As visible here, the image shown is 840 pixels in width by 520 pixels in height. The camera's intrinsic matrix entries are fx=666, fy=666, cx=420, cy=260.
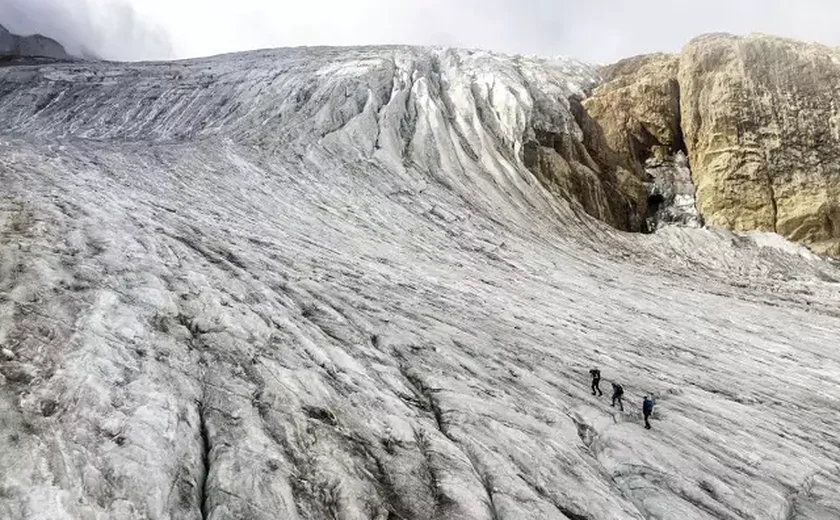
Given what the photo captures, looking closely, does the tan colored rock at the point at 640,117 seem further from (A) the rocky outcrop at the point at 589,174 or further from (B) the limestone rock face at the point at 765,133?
(A) the rocky outcrop at the point at 589,174

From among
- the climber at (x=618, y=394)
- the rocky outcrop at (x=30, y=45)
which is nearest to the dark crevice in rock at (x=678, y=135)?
the climber at (x=618, y=394)

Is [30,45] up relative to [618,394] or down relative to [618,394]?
up

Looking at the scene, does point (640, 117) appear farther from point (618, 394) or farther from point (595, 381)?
point (618, 394)

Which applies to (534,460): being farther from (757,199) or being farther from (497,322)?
(757,199)

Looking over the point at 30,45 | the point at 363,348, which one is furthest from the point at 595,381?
the point at 30,45

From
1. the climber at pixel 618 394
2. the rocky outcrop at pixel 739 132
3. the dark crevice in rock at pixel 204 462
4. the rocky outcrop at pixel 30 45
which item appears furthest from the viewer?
the rocky outcrop at pixel 30 45

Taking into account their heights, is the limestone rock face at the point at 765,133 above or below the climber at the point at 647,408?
above
